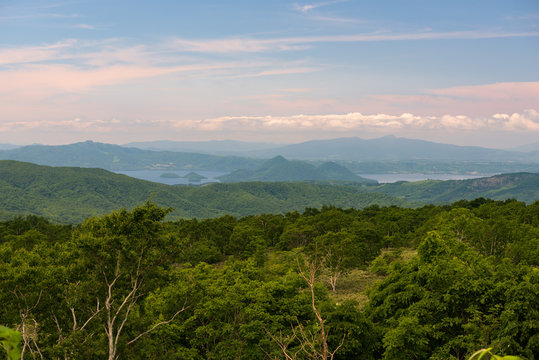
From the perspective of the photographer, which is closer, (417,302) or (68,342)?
(68,342)

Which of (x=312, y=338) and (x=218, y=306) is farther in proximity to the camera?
(x=218, y=306)

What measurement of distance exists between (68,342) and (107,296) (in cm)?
287

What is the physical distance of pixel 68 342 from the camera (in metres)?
13.7

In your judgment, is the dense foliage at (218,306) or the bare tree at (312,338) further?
the dense foliage at (218,306)

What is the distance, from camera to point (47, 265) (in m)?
18.4

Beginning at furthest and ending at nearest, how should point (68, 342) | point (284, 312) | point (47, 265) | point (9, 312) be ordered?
point (284, 312), point (47, 265), point (9, 312), point (68, 342)

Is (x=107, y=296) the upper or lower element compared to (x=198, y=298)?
upper

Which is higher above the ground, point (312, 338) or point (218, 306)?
point (312, 338)

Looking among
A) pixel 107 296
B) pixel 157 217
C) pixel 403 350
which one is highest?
pixel 157 217

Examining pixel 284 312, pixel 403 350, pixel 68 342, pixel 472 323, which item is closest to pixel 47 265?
pixel 68 342

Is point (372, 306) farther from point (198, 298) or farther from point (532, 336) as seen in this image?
point (198, 298)

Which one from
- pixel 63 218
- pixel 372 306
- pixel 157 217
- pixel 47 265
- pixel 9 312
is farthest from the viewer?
pixel 63 218

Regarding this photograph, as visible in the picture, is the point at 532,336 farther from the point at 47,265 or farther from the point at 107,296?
the point at 47,265

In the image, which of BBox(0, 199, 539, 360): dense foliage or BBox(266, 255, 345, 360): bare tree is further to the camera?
BBox(0, 199, 539, 360): dense foliage
